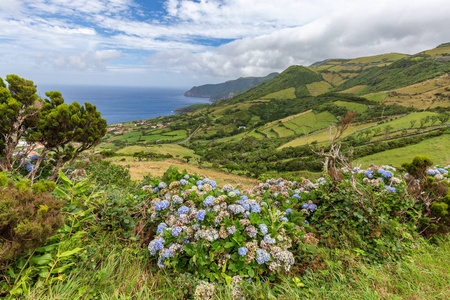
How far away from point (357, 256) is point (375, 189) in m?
1.87

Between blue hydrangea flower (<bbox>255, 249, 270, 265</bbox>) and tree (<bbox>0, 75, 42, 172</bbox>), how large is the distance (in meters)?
5.98

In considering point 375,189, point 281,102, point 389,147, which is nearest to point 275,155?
point 389,147

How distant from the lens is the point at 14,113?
4.85m

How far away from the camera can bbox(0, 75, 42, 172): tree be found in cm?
473

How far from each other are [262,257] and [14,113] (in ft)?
22.7

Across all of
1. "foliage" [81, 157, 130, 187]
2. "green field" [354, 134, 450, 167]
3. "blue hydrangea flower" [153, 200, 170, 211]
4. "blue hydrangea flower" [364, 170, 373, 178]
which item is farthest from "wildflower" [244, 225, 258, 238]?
"green field" [354, 134, 450, 167]

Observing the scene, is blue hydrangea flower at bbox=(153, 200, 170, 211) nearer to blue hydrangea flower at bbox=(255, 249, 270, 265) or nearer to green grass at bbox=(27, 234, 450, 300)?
green grass at bbox=(27, 234, 450, 300)

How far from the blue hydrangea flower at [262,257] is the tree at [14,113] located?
598 centimetres

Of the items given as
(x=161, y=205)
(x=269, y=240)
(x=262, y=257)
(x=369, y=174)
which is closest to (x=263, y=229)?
(x=269, y=240)

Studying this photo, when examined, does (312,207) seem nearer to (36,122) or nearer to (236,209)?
(236,209)

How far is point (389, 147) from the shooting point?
46375 mm

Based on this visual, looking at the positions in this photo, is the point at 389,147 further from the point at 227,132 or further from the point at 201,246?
the point at 227,132

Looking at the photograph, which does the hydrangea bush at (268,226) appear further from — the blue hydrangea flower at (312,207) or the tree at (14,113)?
the tree at (14,113)

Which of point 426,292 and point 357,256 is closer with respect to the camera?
point 426,292
